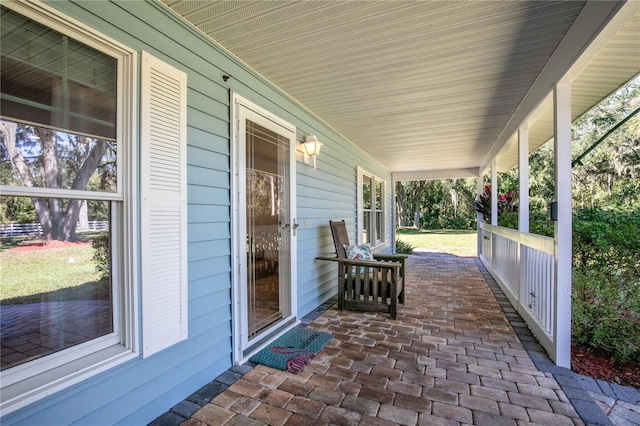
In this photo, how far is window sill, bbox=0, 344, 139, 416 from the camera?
121cm

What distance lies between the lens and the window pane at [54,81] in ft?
4.25

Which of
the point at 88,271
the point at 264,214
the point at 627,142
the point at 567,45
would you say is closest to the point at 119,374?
the point at 88,271

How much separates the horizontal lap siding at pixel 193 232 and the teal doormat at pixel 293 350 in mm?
330

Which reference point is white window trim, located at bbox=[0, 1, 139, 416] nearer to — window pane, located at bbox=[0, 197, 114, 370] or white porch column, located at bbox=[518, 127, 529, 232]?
window pane, located at bbox=[0, 197, 114, 370]

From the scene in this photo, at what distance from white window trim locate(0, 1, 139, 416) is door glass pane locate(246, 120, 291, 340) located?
113 cm

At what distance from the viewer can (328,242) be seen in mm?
4363

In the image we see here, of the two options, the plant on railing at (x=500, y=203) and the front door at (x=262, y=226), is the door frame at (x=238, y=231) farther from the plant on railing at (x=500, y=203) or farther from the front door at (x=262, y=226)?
the plant on railing at (x=500, y=203)

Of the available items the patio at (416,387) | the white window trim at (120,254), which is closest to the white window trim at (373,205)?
the patio at (416,387)

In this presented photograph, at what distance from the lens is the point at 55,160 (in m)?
1.43

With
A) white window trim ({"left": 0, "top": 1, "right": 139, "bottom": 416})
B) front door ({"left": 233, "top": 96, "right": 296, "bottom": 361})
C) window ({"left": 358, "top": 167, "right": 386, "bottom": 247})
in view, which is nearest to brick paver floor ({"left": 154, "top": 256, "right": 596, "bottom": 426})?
front door ({"left": 233, "top": 96, "right": 296, "bottom": 361})

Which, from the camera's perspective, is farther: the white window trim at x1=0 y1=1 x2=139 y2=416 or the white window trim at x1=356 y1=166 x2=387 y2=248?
the white window trim at x1=356 y1=166 x2=387 y2=248

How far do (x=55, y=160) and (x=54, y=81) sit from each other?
1.27ft

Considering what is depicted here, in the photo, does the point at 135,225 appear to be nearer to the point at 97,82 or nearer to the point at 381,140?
the point at 97,82

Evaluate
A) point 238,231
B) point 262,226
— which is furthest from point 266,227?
point 238,231
